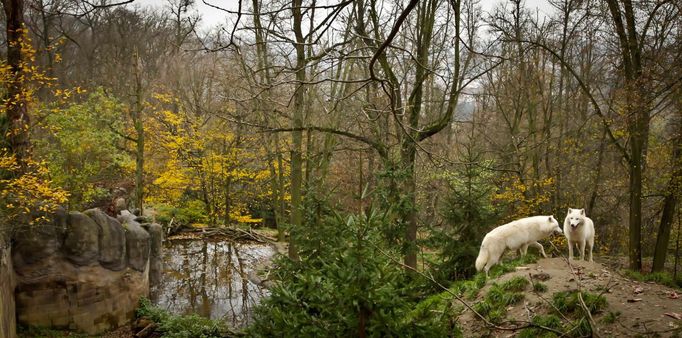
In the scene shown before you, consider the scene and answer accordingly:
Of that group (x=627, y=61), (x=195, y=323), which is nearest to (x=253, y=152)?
(x=195, y=323)

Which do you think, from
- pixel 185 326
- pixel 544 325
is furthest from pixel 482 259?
pixel 185 326

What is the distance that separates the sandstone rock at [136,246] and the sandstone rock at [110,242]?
459 mm

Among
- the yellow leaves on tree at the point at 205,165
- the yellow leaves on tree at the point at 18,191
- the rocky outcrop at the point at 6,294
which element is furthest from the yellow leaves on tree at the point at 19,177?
the yellow leaves on tree at the point at 205,165

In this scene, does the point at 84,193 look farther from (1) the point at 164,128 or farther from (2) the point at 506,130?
(2) the point at 506,130

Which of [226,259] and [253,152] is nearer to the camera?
[226,259]

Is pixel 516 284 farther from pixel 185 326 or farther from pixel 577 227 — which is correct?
pixel 185 326

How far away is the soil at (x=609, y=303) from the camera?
567cm

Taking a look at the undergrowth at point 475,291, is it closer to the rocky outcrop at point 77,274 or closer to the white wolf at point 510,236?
the white wolf at point 510,236

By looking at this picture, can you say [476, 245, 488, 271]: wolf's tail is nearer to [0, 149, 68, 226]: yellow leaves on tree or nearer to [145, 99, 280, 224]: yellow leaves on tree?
[0, 149, 68, 226]: yellow leaves on tree

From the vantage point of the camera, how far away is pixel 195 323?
1158 cm

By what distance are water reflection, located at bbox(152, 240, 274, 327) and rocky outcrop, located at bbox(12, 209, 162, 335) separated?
193cm

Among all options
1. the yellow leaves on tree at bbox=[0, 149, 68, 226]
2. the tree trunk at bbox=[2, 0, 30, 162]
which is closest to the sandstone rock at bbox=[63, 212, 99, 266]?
the yellow leaves on tree at bbox=[0, 149, 68, 226]

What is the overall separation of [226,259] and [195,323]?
7692mm

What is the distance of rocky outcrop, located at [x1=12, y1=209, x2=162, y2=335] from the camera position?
413 inches
